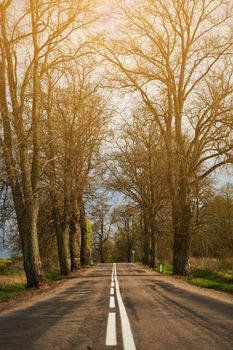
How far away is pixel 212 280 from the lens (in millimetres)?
20891

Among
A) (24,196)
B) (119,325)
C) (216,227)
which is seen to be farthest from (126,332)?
(216,227)

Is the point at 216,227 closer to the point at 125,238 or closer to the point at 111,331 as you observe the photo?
the point at 111,331

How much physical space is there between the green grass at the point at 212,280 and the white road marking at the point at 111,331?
27.4 feet

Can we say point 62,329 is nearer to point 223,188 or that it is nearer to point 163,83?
point 163,83

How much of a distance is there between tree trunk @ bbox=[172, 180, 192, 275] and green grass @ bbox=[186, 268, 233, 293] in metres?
0.98

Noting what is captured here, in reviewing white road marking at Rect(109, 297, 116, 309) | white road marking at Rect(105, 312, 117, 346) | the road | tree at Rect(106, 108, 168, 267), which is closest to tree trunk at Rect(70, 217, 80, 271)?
tree at Rect(106, 108, 168, 267)

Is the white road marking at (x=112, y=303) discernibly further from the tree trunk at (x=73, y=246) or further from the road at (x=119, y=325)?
the tree trunk at (x=73, y=246)

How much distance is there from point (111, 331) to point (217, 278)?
1522 centimetres

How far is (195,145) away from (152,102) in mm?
4007

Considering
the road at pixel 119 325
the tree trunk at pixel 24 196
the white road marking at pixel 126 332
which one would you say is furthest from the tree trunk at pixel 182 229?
the white road marking at pixel 126 332

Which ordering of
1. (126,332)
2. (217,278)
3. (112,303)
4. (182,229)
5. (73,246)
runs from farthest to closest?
1. (73,246)
2. (182,229)
3. (217,278)
4. (112,303)
5. (126,332)

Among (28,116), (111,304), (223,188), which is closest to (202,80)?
(28,116)

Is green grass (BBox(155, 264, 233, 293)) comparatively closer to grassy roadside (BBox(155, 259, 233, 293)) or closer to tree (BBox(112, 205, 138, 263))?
grassy roadside (BBox(155, 259, 233, 293))

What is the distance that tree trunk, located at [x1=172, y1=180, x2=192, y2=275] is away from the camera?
25.2 metres
